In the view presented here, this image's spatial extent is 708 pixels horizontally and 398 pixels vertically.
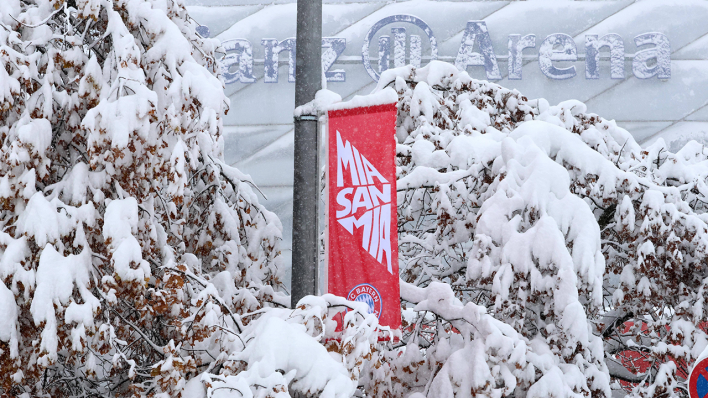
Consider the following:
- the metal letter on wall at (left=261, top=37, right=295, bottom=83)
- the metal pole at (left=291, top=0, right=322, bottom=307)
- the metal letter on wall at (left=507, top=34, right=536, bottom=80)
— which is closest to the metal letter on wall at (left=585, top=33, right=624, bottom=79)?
the metal letter on wall at (left=507, top=34, right=536, bottom=80)

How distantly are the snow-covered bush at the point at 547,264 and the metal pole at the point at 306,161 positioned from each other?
1.43 meters

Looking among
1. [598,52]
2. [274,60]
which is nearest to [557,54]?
[598,52]

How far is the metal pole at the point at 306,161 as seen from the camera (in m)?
4.83

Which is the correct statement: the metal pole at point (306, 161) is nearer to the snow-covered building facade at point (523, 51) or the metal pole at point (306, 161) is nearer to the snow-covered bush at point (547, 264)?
the snow-covered bush at point (547, 264)

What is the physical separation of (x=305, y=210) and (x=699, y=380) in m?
3.02

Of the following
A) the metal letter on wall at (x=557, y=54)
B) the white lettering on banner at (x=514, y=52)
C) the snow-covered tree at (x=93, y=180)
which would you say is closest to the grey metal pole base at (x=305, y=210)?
the snow-covered tree at (x=93, y=180)

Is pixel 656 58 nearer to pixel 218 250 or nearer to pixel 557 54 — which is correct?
pixel 557 54

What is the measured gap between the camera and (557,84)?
54.0 ft

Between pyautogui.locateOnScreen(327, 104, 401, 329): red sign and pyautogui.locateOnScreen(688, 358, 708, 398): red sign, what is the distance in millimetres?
2153

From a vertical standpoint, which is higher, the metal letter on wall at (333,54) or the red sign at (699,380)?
the metal letter on wall at (333,54)

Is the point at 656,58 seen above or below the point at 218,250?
above

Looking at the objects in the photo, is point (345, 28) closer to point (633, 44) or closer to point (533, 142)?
point (633, 44)

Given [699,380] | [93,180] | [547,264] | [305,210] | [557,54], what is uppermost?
[557,54]

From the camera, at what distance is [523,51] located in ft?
54.2
